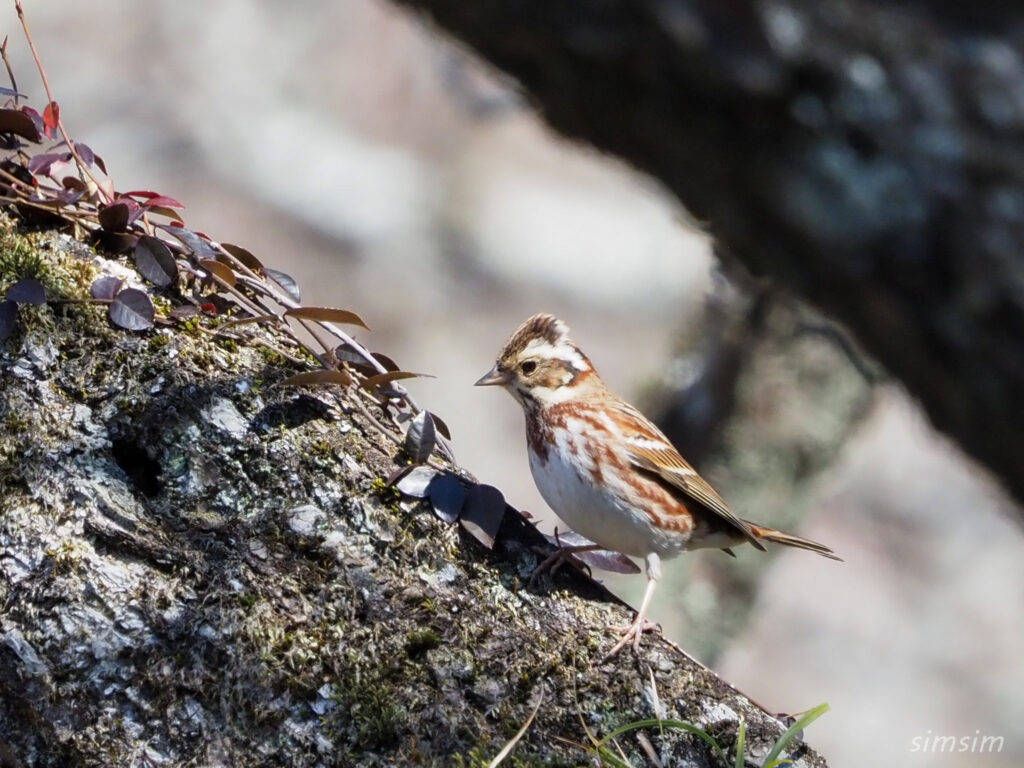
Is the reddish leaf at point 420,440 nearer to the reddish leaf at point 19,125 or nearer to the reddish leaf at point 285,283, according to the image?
the reddish leaf at point 285,283

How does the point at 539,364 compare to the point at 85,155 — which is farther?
the point at 539,364

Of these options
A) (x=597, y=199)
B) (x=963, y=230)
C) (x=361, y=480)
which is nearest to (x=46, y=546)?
(x=361, y=480)

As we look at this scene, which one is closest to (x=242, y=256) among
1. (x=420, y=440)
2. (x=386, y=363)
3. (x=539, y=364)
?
(x=386, y=363)

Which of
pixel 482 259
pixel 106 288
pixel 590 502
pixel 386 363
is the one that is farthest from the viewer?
pixel 482 259

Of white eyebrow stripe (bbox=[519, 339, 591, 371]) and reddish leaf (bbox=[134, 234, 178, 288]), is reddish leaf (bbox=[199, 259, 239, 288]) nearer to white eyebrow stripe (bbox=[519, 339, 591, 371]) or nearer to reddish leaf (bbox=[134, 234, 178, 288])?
reddish leaf (bbox=[134, 234, 178, 288])

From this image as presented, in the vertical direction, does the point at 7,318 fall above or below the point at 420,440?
below

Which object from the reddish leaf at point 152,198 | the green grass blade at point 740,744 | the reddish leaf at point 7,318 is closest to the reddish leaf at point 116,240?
the reddish leaf at point 152,198

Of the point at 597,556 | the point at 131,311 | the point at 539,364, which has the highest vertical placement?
the point at 539,364

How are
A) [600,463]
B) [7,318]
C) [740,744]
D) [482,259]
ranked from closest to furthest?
[740,744]
[7,318]
[600,463]
[482,259]

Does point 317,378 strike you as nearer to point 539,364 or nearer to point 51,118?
point 51,118
